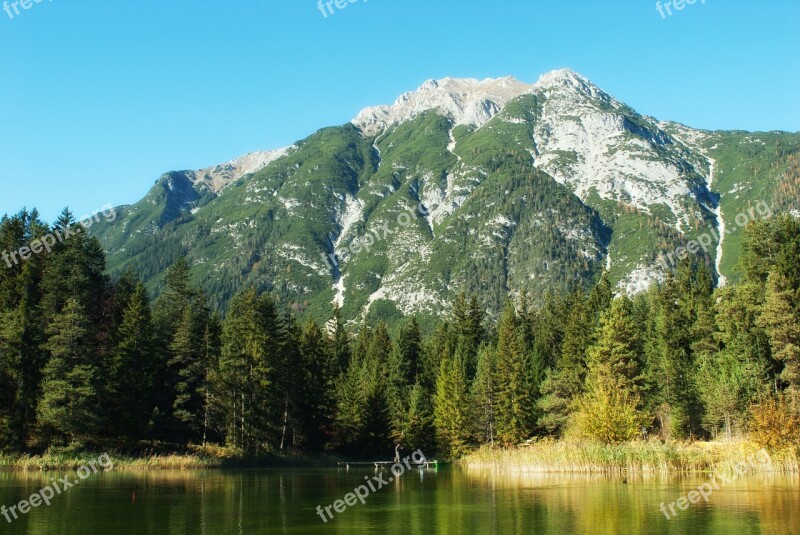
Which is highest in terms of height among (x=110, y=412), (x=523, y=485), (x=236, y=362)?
(x=236, y=362)

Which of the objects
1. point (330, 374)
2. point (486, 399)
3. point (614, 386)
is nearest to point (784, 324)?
point (614, 386)

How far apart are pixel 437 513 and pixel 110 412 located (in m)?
54.8

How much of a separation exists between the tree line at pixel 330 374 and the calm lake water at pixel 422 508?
658 inches

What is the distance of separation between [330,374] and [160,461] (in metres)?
56.2

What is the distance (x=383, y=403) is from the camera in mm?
118562

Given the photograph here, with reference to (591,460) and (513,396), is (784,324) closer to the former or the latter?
(513,396)

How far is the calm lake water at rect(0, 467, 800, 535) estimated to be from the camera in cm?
3139

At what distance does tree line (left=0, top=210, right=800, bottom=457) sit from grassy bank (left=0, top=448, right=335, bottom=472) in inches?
62.0

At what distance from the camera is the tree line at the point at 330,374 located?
248 ft

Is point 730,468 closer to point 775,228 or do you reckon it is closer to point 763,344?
point 763,344

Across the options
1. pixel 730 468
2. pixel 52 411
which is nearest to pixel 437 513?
pixel 730 468

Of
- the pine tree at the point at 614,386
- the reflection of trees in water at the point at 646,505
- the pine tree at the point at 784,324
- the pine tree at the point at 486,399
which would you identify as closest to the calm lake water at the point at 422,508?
the reflection of trees in water at the point at 646,505

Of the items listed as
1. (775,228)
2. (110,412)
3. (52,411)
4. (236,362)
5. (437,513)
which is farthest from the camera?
(775,228)

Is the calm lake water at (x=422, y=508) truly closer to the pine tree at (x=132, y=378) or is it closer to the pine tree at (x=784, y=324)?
the pine tree at (x=132, y=378)
